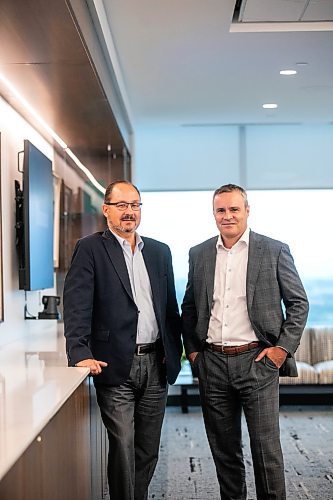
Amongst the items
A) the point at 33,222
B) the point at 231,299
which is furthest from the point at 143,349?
the point at 33,222

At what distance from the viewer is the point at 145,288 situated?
3225 millimetres

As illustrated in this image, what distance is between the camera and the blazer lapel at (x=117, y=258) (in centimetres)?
314

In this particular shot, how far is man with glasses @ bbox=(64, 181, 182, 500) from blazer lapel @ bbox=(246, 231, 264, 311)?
14.7 inches

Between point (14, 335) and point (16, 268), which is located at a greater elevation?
point (16, 268)

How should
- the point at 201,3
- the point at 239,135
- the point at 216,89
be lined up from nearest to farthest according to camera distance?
1. the point at 201,3
2. the point at 216,89
3. the point at 239,135

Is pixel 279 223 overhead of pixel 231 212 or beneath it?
overhead

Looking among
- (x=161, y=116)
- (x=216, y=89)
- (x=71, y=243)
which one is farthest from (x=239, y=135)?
(x=71, y=243)

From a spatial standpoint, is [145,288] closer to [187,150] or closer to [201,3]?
[201,3]

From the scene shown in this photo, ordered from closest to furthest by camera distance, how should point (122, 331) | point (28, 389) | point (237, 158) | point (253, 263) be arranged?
1. point (28, 389)
2. point (122, 331)
3. point (253, 263)
4. point (237, 158)

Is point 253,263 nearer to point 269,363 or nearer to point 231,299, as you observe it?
point 231,299

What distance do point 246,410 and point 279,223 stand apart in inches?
176

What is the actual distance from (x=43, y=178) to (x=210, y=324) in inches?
66.5

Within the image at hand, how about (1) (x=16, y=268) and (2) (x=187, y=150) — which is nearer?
(1) (x=16, y=268)

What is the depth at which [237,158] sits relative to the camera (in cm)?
762
